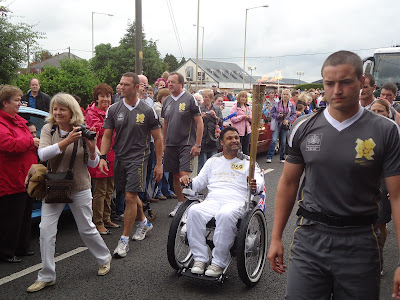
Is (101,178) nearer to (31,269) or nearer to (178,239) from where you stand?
(31,269)

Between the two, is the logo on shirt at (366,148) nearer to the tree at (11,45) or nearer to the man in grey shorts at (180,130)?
the man in grey shorts at (180,130)

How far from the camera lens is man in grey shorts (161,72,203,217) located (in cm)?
615

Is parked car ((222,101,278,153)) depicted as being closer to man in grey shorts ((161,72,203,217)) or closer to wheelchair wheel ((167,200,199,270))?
man in grey shorts ((161,72,203,217))

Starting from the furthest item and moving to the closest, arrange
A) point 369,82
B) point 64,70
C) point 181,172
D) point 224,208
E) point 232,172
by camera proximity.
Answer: point 64,70, point 181,172, point 369,82, point 232,172, point 224,208

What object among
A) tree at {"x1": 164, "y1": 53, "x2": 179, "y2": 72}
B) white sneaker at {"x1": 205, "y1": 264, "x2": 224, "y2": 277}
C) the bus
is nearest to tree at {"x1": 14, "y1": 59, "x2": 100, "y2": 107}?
white sneaker at {"x1": 205, "y1": 264, "x2": 224, "y2": 277}

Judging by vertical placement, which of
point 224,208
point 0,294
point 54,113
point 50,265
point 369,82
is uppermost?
point 369,82

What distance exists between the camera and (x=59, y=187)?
3893 millimetres

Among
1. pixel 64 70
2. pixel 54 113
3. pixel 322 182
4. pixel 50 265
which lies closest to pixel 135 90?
pixel 54 113

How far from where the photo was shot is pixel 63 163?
408 centimetres

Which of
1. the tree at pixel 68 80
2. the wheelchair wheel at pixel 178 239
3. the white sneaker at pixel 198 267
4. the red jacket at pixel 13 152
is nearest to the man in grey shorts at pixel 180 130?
the wheelchair wheel at pixel 178 239

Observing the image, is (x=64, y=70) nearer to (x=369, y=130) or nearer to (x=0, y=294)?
(x=0, y=294)

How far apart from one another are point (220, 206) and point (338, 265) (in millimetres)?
2195

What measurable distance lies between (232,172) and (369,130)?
2542 mm

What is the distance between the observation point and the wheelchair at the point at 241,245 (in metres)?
3.86
